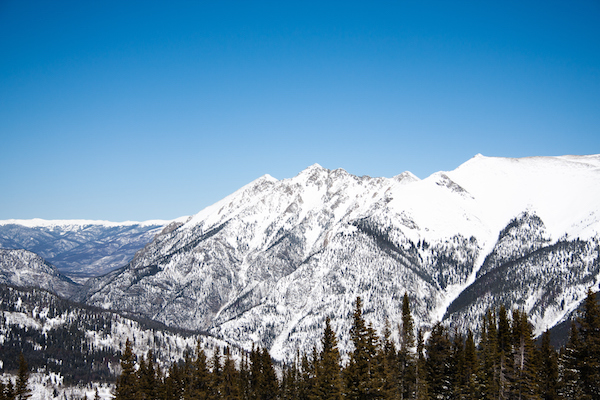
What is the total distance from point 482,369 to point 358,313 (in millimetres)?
29429

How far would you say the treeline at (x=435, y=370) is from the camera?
2003 inches

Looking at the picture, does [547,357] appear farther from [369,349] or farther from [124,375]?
[124,375]

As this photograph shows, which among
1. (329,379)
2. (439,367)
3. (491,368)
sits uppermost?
(439,367)

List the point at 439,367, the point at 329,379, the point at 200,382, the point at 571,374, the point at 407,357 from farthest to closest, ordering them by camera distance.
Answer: the point at 200,382
the point at 439,367
the point at 407,357
the point at 571,374
the point at 329,379

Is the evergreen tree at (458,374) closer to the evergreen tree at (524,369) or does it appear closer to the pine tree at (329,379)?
the evergreen tree at (524,369)

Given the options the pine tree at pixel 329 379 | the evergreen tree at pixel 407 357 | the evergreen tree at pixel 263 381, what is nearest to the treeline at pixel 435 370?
the evergreen tree at pixel 407 357

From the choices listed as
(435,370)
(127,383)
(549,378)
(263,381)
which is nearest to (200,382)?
(127,383)

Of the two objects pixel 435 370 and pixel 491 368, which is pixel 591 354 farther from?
pixel 435 370

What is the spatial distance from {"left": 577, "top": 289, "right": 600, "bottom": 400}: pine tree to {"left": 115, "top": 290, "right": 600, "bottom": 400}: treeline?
9cm

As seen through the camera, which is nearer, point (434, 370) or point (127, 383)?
point (434, 370)

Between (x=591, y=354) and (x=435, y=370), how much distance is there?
24.7 metres

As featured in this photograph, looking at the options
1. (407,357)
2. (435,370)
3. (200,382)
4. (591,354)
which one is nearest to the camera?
(591,354)

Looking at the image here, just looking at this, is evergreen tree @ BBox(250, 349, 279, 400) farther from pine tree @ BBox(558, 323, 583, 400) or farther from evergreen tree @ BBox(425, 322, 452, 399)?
pine tree @ BBox(558, 323, 583, 400)

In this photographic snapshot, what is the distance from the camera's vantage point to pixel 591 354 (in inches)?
1982
